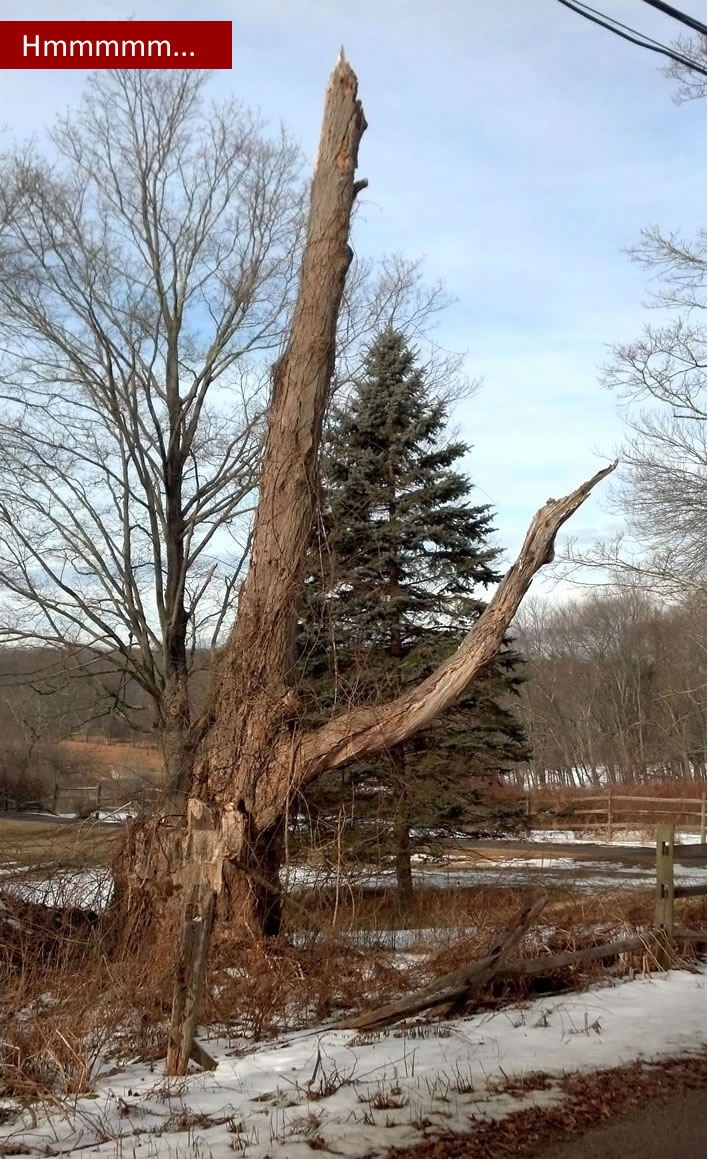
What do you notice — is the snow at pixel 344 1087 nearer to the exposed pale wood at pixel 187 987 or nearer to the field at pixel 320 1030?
the field at pixel 320 1030

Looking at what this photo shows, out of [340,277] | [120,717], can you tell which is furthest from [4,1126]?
[120,717]

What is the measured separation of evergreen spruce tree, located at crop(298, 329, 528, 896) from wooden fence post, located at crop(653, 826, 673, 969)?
6.11 m

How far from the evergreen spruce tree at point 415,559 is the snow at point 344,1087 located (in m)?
8.81

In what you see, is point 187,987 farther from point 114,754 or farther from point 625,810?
point 625,810

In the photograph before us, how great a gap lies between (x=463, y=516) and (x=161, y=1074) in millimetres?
12691

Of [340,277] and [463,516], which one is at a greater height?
[340,277]

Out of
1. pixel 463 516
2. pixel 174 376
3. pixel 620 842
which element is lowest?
pixel 620 842

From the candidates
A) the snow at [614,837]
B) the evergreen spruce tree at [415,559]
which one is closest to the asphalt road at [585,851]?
the snow at [614,837]

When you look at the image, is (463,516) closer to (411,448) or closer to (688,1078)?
(411,448)

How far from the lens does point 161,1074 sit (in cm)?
581

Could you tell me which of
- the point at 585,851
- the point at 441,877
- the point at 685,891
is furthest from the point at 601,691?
the point at 685,891

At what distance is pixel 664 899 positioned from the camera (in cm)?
933

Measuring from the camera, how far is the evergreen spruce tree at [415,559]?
16234mm

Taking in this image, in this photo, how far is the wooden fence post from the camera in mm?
8984
